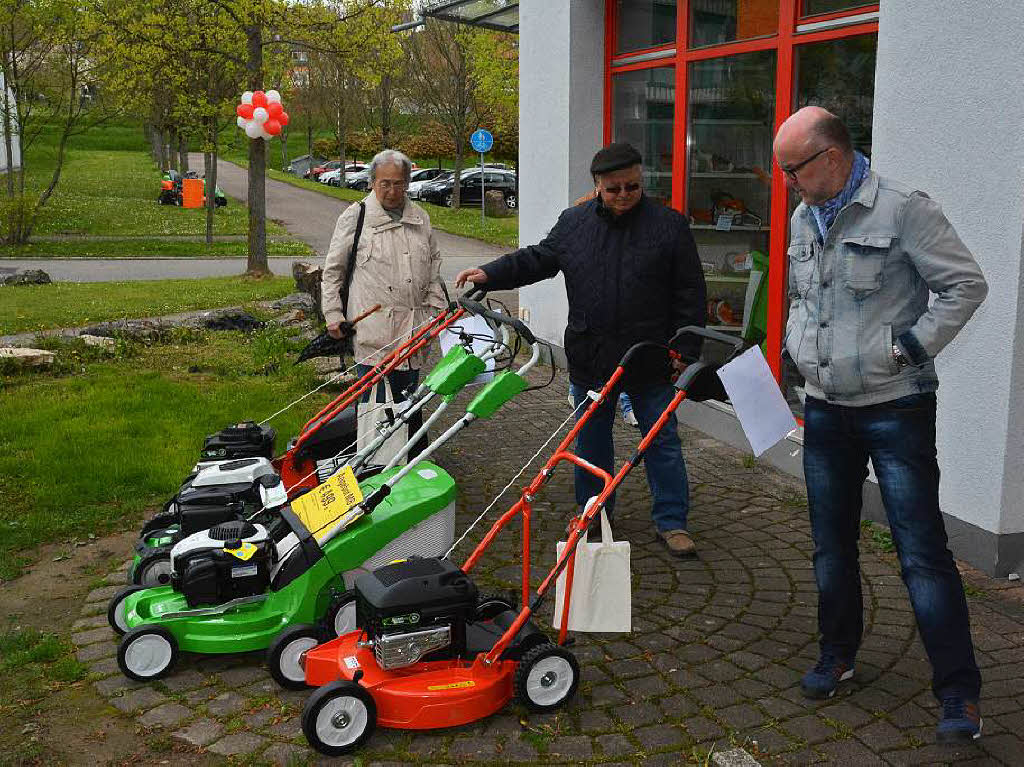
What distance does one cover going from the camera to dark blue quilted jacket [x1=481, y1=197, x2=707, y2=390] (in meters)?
4.95

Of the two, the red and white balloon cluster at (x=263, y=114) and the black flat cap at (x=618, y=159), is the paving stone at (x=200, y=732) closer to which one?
the black flat cap at (x=618, y=159)

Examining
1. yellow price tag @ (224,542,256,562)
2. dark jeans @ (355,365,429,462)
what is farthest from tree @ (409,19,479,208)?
yellow price tag @ (224,542,256,562)

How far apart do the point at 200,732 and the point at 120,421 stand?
462 cm

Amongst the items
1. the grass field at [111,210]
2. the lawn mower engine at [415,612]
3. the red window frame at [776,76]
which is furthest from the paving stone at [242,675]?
the grass field at [111,210]

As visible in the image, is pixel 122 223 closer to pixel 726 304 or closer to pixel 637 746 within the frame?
pixel 726 304

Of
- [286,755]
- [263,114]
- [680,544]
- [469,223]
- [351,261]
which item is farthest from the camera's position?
[469,223]

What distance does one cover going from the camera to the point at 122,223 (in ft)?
90.1

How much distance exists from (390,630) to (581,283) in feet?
7.12

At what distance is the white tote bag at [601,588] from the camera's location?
3619mm

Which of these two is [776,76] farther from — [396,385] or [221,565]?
[221,565]

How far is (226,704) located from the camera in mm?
3873

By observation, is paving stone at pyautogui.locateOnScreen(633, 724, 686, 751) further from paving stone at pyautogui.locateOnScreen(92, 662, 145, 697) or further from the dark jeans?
the dark jeans

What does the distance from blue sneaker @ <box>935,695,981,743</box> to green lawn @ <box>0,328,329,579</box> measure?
4.04 m

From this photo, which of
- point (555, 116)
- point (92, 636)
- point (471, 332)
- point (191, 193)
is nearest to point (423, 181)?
point (191, 193)
